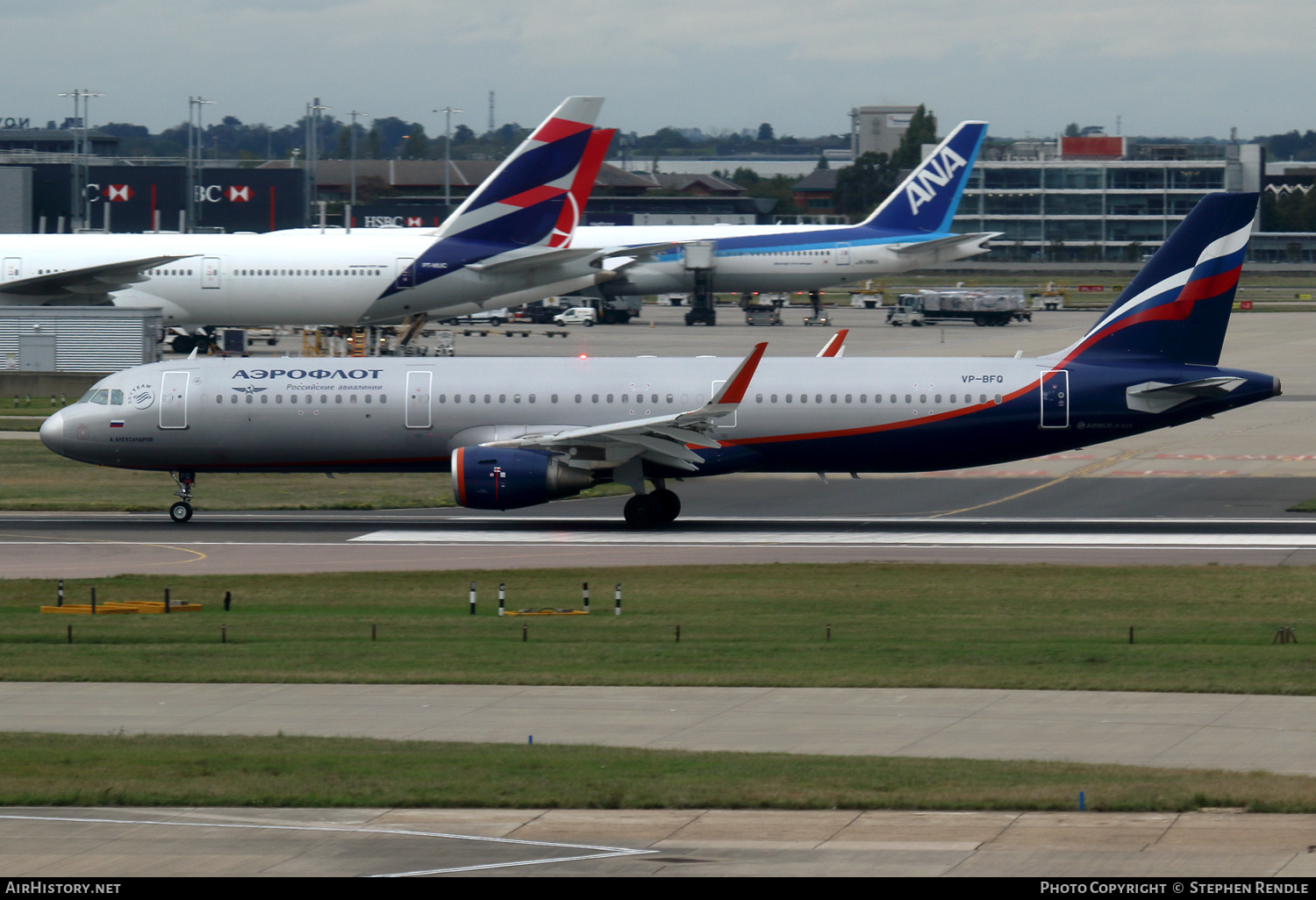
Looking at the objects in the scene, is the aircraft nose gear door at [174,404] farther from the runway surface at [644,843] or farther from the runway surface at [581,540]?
the runway surface at [644,843]

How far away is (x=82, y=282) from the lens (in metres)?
72.6

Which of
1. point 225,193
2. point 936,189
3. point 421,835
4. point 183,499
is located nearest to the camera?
point 421,835

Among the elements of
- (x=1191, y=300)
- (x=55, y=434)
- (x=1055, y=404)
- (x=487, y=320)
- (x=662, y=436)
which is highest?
(x=487, y=320)

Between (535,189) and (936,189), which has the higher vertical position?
(936,189)

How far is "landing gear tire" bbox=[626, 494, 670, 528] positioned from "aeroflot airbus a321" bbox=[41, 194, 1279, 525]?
0.04 meters

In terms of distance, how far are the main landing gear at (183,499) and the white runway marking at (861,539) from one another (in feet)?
17.9

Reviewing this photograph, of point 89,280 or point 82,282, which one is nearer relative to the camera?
point 89,280

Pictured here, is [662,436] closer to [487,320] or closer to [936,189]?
[936,189]

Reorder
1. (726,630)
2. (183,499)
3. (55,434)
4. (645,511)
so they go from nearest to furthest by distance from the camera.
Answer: (726,630), (645,511), (55,434), (183,499)

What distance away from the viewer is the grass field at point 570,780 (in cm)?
1495

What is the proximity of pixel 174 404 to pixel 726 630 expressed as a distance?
784 inches

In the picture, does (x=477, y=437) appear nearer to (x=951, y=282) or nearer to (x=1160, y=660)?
(x=1160, y=660)

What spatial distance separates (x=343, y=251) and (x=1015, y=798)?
60253 millimetres

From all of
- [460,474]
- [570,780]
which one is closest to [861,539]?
[460,474]
